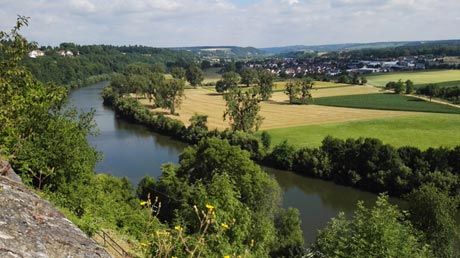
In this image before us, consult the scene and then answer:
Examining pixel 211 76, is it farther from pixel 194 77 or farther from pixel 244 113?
pixel 244 113

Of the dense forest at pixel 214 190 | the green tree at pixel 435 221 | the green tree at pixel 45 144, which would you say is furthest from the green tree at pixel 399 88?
the green tree at pixel 45 144

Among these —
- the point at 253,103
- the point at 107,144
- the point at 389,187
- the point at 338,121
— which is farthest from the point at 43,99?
the point at 338,121

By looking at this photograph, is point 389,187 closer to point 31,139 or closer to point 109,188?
point 109,188

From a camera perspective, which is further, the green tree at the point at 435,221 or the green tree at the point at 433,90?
the green tree at the point at 433,90

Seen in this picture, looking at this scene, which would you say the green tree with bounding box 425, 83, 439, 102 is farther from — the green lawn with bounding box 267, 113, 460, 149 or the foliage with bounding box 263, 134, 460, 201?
the foliage with bounding box 263, 134, 460, 201

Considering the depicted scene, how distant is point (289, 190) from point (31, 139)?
85.5ft

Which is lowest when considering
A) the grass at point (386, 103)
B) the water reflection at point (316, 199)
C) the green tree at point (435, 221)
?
the water reflection at point (316, 199)

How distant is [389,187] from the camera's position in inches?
1469

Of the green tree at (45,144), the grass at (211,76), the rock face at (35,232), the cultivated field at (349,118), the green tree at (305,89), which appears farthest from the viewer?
the grass at (211,76)

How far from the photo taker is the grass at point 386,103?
7262 centimetres

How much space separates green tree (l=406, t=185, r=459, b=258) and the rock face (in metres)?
18.6

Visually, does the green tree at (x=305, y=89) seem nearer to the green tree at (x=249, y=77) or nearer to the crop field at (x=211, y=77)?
the green tree at (x=249, y=77)

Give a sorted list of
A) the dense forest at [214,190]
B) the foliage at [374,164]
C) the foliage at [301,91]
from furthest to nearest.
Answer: the foliage at [301,91] → the foliage at [374,164] → the dense forest at [214,190]

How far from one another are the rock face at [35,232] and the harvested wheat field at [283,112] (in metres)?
53.5
